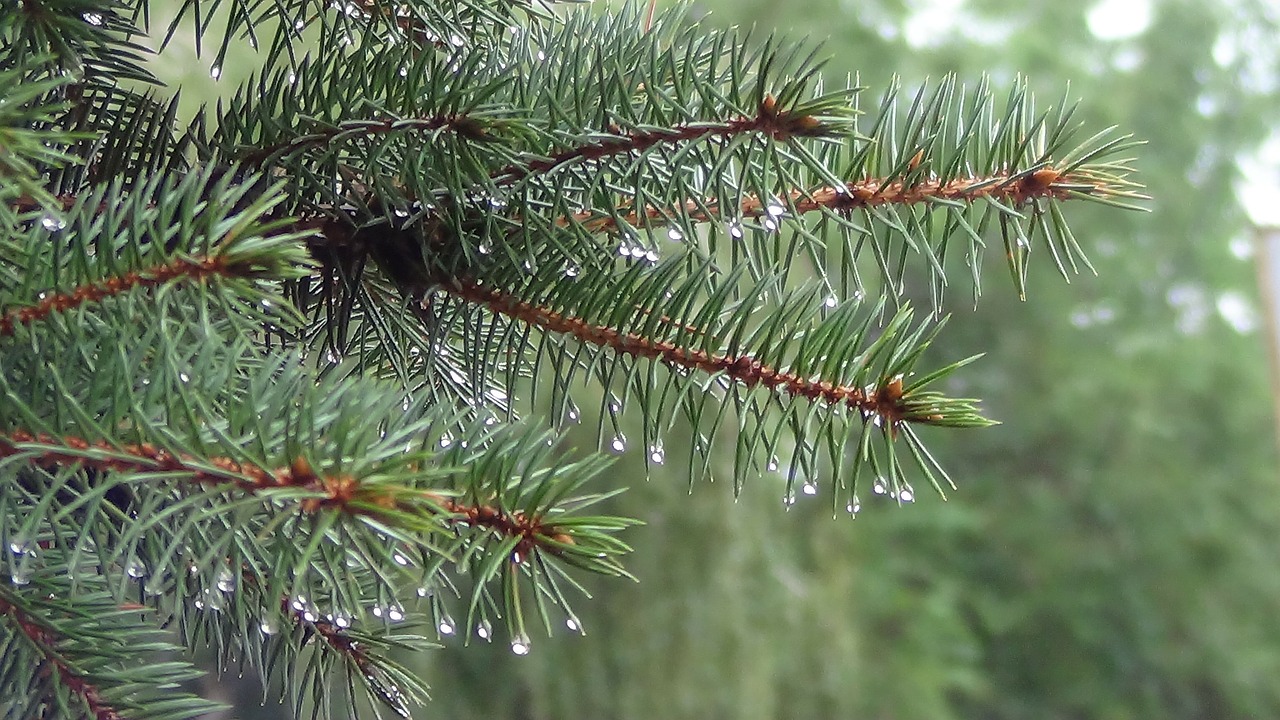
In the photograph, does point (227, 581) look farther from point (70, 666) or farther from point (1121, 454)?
point (1121, 454)

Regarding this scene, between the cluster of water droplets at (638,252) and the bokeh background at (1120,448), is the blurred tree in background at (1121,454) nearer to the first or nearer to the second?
the bokeh background at (1120,448)

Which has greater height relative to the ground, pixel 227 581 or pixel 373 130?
pixel 373 130

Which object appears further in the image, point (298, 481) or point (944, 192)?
point (944, 192)

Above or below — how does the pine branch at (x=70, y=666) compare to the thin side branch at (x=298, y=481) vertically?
below

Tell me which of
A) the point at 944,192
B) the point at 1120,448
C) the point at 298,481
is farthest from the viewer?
the point at 1120,448

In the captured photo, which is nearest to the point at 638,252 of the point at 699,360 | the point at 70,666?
the point at 699,360

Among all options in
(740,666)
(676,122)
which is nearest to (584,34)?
(676,122)

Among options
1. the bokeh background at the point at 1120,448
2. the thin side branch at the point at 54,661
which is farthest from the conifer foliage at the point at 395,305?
the bokeh background at the point at 1120,448

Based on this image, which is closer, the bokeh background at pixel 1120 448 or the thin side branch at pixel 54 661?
the thin side branch at pixel 54 661

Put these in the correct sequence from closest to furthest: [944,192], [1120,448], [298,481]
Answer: [298,481] < [944,192] < [1120,448]
